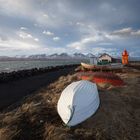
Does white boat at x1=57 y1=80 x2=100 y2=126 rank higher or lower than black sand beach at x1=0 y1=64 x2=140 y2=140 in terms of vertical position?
higher

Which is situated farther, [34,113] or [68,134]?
[34,113]

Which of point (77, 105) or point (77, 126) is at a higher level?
point (77, 105)

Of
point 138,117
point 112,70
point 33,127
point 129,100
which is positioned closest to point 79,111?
point 33,127

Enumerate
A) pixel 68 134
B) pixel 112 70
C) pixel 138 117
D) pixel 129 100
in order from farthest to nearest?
pixel 112 70, pixel 129 100, pixel 138 117, pixel 68 134

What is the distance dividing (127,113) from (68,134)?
10.1 feet

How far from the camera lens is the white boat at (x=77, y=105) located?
23.2ft

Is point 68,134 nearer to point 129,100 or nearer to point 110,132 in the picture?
point 110,132

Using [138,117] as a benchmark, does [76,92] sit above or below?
above

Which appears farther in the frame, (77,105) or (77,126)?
(77,105)

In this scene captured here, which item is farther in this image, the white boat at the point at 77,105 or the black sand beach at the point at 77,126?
the white boat at the point at 77,105

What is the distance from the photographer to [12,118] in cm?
795

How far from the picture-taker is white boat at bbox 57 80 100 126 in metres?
7.08

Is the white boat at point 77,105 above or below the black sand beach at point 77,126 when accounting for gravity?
above

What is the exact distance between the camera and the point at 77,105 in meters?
7.34
